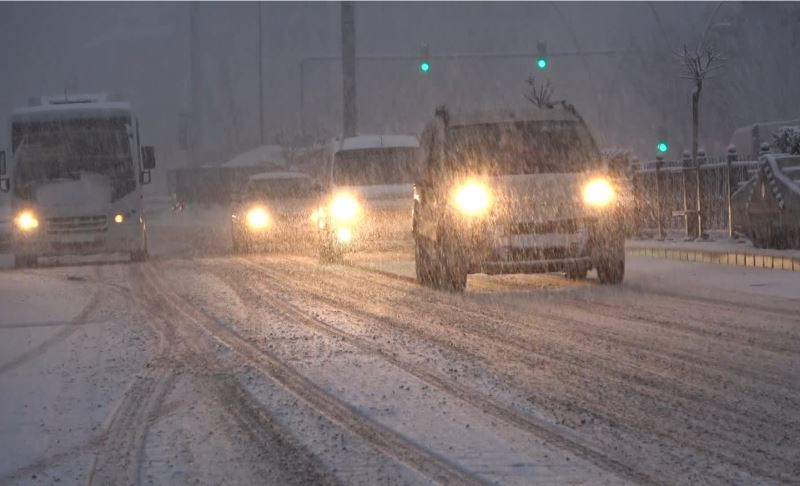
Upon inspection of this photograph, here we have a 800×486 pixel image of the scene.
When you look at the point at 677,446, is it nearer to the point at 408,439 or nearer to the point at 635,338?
the point at 408,439

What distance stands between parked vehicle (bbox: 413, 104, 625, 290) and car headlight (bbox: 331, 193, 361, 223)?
4.57m

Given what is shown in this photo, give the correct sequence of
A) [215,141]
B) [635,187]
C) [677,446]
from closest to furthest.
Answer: [677,446] < [635,187] < [215,141]

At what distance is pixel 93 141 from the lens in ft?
75.4

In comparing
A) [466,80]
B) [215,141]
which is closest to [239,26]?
[215,141]

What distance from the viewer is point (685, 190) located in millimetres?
22844

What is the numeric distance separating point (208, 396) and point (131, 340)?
302cm

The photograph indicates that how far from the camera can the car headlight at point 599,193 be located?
1278cm

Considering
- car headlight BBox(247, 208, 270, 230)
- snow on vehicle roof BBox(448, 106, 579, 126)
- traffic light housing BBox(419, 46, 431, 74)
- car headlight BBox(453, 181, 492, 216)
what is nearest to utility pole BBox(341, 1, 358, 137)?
traffic light housing BBox(419, 46, 431, 74)

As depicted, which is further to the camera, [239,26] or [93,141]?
[239,26]

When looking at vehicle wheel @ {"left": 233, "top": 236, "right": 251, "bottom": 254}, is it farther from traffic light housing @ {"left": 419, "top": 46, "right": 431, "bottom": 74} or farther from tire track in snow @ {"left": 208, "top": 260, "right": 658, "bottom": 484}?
tire track in snow @ {"left": 208, "top": 260, "right": 658, "bottom": 484}

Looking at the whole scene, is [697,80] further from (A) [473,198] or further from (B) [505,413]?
(B) [505,413]

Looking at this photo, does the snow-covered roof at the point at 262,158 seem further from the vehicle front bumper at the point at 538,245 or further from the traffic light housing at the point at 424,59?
the vehicle front bumper at the point at 538,245

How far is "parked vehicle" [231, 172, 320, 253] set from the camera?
2433cm

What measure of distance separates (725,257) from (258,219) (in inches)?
431
